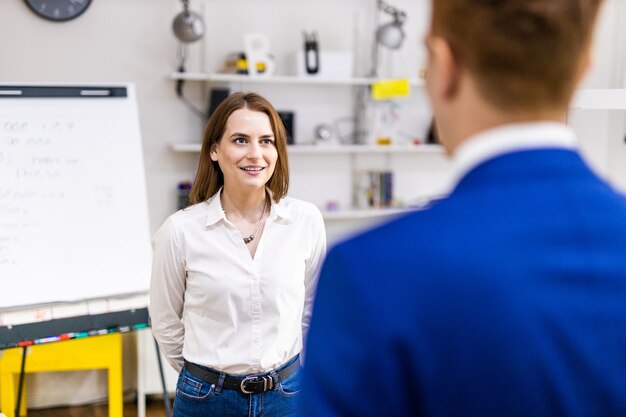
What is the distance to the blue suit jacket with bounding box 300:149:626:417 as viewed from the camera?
558 mm

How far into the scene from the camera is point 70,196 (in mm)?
2811

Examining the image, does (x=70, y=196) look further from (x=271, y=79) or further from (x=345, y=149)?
(x=345, y=149)

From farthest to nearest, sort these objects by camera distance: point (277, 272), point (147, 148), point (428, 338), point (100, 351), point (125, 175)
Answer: point (147, 148) < point (100, 351) < point (125, 175) < point (277, 272) < point (428, 338)

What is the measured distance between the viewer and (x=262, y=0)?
4.03 metres

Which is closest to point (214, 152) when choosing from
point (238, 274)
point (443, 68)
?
point (238, 274)

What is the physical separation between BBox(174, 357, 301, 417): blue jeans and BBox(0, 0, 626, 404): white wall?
208 centimetres

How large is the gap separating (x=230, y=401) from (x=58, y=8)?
2.60 meters

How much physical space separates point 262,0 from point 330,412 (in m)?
3.70

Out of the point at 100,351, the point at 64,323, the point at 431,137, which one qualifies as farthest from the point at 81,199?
the point at 431,137

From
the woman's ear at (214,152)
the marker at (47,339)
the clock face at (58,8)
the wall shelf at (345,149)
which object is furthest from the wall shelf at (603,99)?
the clock face at (58,8)

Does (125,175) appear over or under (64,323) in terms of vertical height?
over

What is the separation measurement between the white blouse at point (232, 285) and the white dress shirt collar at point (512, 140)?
1.33 metres

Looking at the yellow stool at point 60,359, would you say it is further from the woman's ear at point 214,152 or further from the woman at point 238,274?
the woman's ear at point 214,152

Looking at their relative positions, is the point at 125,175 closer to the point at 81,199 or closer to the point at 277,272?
the point at 81,199
